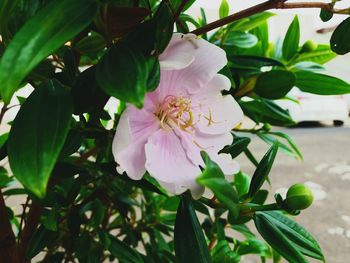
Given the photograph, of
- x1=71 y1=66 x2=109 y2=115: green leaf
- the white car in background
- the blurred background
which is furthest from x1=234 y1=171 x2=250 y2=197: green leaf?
the white car in background

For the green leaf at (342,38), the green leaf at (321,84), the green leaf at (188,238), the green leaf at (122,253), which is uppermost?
the green leaf at (342,38)

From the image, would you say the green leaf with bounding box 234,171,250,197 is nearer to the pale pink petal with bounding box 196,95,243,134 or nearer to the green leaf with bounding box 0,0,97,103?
the pale pink petal with bounding box 196,95,243,134

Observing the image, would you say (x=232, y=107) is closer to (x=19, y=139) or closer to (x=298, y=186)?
(x=298, y=186)

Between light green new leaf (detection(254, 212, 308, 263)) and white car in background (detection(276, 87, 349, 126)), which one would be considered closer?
light green new leaf (detection(254, 212, 308, 263))

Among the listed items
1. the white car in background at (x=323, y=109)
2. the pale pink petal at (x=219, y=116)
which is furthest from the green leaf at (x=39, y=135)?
the white car in background at (x=323, y=109)

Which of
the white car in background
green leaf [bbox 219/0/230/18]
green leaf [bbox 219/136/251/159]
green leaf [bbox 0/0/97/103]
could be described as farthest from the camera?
the white car in background

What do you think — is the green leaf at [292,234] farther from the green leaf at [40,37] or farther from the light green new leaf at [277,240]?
the green leaf at [40,37]
